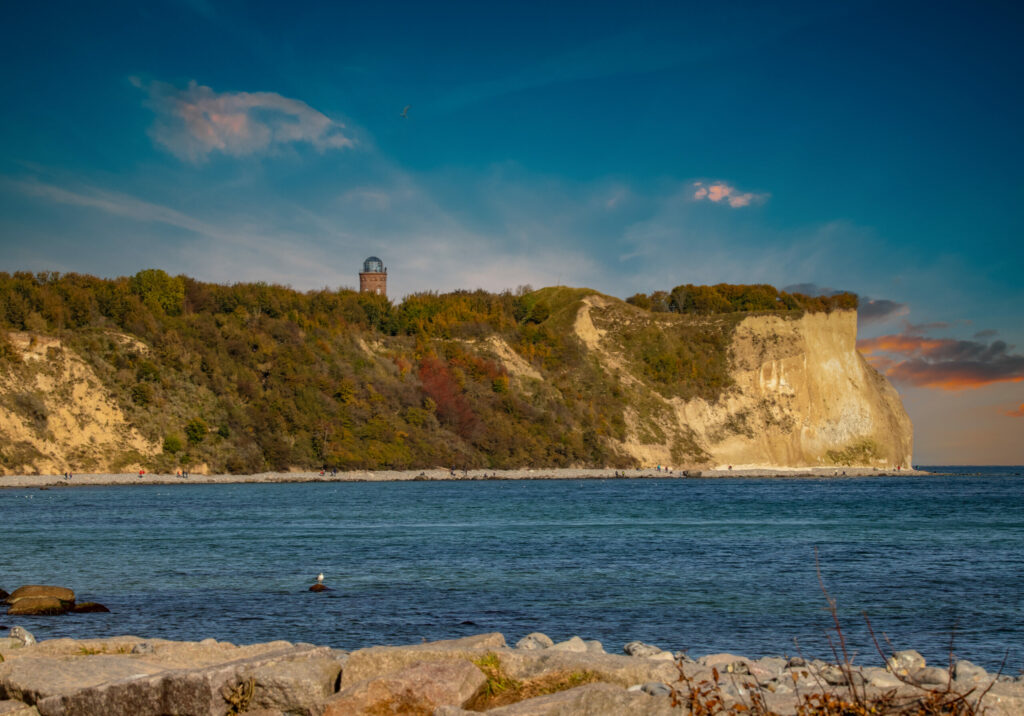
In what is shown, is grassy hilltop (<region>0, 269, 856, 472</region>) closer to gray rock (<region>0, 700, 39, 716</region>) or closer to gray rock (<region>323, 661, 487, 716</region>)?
gray rock (<region>0, 700, 39, 716</region>)

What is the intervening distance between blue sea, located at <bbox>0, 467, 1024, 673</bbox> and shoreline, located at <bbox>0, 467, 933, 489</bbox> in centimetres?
2467

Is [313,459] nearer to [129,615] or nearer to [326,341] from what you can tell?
[326,341]

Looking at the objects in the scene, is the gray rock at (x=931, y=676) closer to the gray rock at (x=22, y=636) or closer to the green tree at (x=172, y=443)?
the gray rock at (x=22, y=636)

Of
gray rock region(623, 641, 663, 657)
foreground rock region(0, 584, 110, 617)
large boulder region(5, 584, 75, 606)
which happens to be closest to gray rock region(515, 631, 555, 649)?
gray rock region(623, 641, 663, 657)

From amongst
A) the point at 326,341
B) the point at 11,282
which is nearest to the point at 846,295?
the point at 326,341

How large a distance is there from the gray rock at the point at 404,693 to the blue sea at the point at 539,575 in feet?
11.0

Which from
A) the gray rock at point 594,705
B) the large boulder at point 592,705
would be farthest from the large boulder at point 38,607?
the gray rock at point 594,705

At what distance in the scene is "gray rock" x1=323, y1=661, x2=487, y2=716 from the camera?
291 inches

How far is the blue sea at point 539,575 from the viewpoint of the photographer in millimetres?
15977

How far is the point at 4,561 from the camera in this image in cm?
2697

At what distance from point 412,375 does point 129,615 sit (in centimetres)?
8958

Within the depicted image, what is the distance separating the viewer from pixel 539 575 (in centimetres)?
2294

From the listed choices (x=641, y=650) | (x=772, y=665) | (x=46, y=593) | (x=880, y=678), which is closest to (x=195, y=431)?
(x=46, y=593)

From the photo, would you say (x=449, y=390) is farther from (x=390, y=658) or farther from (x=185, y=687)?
(x=185, y=687)
